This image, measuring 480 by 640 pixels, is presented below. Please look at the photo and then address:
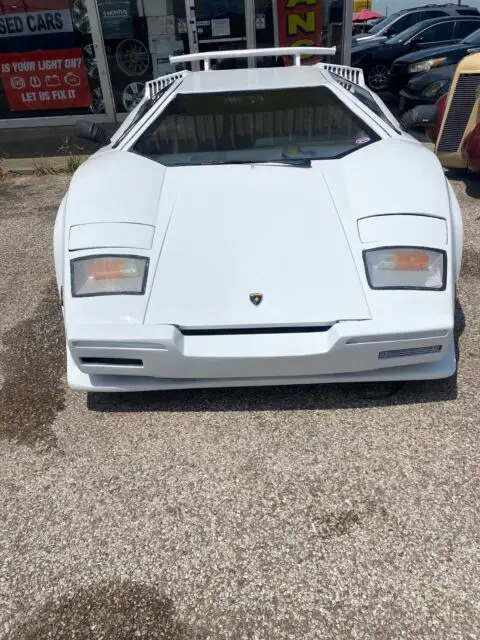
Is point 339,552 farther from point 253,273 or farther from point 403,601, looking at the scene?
point 253,273

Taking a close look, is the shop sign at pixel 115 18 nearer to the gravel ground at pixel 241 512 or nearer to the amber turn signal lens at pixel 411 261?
the gravel ground at pixel 241 512

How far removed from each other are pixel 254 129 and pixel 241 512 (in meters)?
2.01

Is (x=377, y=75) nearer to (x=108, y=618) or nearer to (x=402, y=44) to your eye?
(x=402, y=44)

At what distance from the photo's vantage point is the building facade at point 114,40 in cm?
692

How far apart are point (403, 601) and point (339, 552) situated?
226 mm

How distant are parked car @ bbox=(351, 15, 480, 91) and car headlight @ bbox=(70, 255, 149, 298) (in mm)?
8086

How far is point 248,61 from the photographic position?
7.12 m

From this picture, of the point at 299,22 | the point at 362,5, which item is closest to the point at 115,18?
the point at 299,22

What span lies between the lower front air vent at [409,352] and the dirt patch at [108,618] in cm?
114

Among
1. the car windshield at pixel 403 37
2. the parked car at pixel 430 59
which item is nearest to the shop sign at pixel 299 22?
the parked car at pixel 430 59

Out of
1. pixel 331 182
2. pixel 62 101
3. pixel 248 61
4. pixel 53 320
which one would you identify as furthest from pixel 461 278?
pixel 62 101

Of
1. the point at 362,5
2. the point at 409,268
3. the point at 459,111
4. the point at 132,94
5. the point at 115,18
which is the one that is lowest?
the point at 362,5

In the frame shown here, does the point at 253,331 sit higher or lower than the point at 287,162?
lower

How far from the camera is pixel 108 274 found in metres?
2.09
